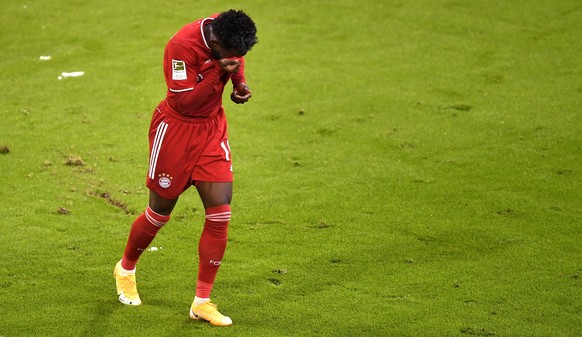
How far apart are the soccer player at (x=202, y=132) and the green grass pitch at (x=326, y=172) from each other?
534 millimetres

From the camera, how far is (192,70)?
5.54 meters

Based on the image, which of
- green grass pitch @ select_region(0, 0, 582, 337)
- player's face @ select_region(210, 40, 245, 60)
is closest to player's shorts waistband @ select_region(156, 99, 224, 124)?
player's face @ select_region(210, 40, 245, 60)

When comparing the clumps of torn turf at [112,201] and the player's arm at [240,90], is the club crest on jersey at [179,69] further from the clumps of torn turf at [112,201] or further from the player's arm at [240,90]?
the clumps of torn turf at [112,201]

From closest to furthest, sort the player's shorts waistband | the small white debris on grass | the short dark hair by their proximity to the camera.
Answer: the short dark hair
the player's shorts waistband
the small white debris on grass

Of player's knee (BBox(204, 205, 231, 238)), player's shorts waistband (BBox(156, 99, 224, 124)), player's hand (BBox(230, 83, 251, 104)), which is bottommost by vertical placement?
player's knee (BBox(204, 205, 231, 238))

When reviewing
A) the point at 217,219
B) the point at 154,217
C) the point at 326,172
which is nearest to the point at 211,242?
the point at 217,219

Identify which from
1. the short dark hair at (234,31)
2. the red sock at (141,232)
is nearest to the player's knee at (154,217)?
the red sock at (141,232)

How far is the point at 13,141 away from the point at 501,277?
534cm

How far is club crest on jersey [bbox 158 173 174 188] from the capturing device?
19.0 ft

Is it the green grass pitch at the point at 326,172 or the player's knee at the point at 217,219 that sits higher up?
the player's knee at the point at 217,219

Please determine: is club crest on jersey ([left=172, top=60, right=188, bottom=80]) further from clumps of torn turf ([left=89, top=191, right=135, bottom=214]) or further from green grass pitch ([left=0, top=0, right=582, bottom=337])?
clumps of torn turf ([left=89, top=191, right=135, bottom=214])

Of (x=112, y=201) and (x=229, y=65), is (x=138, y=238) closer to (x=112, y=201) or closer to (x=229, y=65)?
(x=229, y=65)

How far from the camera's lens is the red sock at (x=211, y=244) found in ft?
18.6

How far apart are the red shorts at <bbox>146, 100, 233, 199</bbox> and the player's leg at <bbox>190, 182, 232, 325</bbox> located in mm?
82
